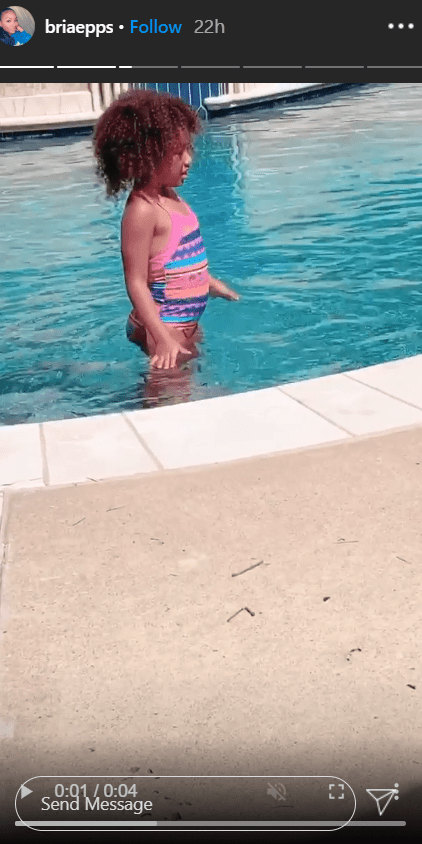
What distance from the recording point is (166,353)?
5.38m

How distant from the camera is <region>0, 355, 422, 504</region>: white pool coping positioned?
414 centimetres

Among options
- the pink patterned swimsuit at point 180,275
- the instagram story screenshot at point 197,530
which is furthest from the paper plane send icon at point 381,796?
the pink patterned swimsuit at point 180,275

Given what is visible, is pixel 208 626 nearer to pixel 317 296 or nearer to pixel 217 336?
pixel 217 336

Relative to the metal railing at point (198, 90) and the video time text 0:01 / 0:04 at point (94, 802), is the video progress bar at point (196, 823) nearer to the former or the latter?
the video time text 0:01 / 0:04 at point (94, 802)

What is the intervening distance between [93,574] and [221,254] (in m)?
7.96

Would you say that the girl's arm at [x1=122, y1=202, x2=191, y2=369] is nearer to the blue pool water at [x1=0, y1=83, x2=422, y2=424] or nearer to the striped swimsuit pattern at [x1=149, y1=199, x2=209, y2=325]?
the striped swimsuit pattern at [x1=149, y1=199, x2=209, y2=325]

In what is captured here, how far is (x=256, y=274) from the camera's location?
9656 millimetres
